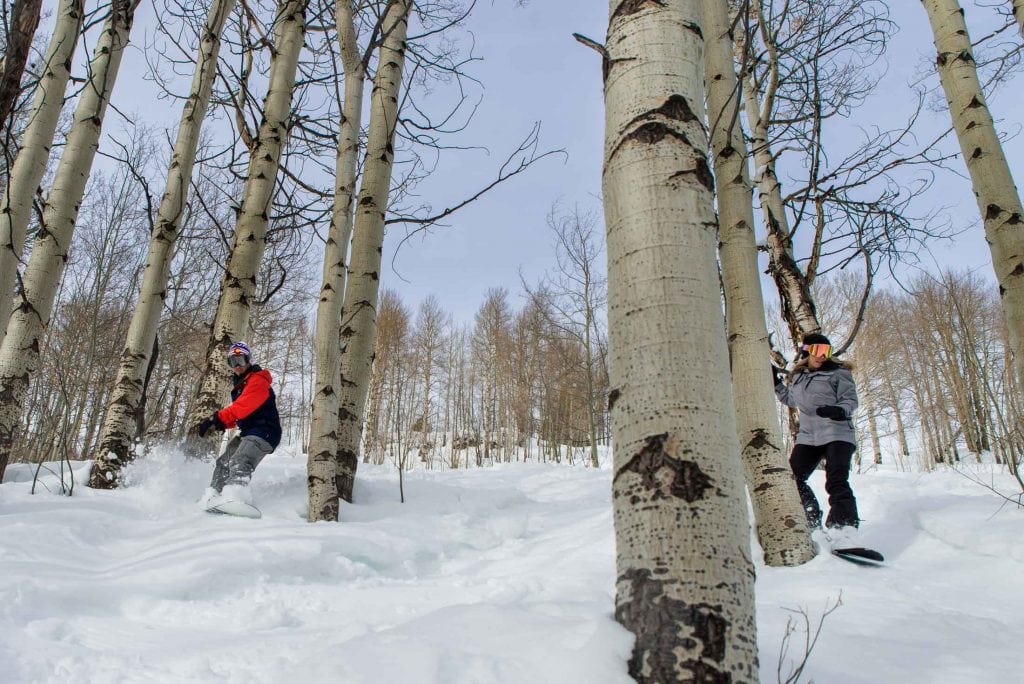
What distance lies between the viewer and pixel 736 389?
3.01 meters

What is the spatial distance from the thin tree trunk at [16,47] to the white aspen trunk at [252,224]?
102 inches

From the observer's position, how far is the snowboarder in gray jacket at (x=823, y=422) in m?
3.44

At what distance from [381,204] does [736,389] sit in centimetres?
333

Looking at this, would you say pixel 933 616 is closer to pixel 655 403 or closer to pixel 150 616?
pixel 655 403

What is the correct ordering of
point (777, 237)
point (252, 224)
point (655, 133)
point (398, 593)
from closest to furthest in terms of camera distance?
point (655, 133), point (398, 593), point (252, 224), point (777, 237)

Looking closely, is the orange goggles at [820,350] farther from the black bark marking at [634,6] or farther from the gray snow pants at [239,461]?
the gray snow pants at [239,461]

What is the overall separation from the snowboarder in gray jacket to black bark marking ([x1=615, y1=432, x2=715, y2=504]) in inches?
109

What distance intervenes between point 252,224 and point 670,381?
4.72 metres

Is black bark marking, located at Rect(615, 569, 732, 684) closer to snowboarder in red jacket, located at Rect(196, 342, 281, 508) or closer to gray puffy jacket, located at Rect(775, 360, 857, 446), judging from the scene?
gray puffy jacket, located at Rect(775, 360, 857, 446)

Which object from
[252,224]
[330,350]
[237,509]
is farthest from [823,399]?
[252,224]

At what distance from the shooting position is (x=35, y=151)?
3.55m

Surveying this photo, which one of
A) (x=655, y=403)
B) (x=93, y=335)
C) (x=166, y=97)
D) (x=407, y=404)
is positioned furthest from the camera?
(x=407, y=404)

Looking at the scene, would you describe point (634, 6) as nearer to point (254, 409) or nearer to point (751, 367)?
point (751, 367)

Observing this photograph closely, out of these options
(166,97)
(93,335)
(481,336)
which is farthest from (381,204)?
(481,336)
